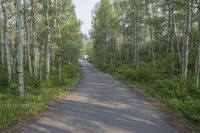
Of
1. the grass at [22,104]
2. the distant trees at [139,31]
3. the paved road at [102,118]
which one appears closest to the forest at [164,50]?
the distant trees at [139,31]

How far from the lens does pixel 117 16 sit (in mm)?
43031

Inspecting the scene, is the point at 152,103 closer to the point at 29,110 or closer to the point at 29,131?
the point at 29,110

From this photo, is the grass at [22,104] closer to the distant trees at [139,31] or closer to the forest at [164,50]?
the forest at [164,50]

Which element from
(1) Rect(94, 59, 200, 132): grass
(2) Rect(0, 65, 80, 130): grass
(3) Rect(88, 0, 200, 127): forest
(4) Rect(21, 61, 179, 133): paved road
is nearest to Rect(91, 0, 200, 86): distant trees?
(3) Rect(88, 0, 200, 127): forest

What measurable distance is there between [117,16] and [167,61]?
14.1m

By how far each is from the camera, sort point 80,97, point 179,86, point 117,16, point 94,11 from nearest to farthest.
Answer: point 80,97 < point 179,86 < point 117,16 < point 94,11

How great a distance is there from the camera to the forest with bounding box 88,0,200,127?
12906mm

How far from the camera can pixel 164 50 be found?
1714 inches

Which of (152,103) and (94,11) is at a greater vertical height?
(94,11)

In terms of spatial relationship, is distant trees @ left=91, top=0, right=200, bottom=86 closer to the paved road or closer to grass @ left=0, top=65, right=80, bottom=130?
grass @ left=0, top=65, right=80, bottom=130

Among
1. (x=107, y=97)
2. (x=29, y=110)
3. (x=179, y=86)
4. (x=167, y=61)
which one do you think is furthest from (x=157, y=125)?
(x=167, y=61)

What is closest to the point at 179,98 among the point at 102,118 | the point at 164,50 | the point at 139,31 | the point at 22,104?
the point at 102,118

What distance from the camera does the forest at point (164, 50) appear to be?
508 inches

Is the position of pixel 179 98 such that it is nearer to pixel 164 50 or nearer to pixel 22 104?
pixel 22 104
